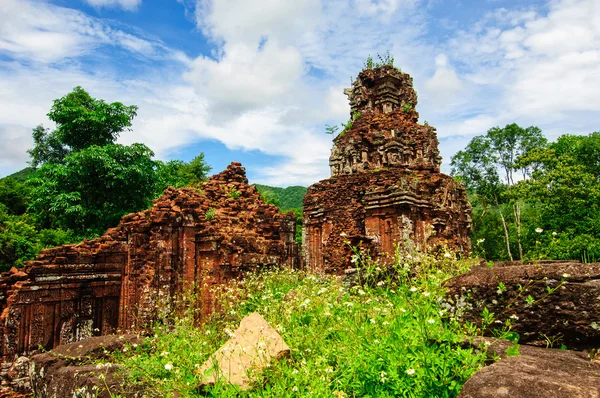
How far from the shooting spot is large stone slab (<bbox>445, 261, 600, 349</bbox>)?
330 cm

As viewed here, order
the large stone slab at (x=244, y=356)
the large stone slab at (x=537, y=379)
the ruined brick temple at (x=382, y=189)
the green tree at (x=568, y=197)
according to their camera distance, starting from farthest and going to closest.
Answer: the green tree at (x=568, y=197), the ruined brick temple at (x=382, y=189), the large stone slab at (x=244, y=356), the large stone slab at (x=537, y=379)

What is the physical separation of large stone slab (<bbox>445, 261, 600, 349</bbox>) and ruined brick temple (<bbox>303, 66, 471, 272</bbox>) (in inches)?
394

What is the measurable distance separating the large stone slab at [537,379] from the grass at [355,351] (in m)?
0.40

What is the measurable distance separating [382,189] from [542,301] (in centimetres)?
1168

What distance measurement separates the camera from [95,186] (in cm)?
2017

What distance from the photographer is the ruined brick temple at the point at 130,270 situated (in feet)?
26.9

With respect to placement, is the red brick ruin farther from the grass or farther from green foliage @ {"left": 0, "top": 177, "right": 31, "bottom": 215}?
green foliage @ {"left": 0, "top": 177, "right": 31, "bottom": 215}

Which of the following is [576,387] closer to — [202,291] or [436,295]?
[436,295]

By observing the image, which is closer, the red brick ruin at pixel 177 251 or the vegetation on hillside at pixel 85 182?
the red brick ruin at pixel 177 251

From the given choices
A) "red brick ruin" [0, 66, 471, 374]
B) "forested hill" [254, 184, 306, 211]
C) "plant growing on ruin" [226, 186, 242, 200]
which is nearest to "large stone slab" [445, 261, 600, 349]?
"red brick ruin" [0, 66, 471, 374]

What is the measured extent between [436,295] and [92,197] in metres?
19.8

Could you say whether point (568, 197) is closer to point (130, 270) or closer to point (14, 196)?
point (130, 270)

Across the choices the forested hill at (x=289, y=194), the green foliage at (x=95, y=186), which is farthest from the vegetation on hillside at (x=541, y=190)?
the forested hill at (x=289, y=194)

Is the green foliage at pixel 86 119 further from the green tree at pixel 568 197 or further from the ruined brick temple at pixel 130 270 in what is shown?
the green tree at pixel 568 197
